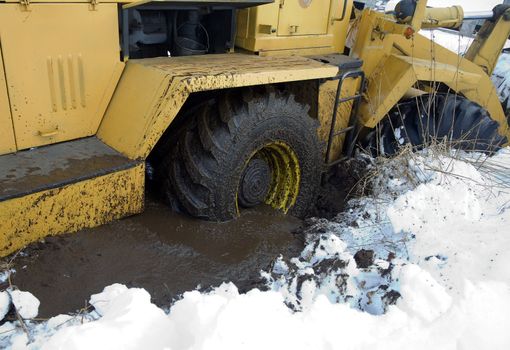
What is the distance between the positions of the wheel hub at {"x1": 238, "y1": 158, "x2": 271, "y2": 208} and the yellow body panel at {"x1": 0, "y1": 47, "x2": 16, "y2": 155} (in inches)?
55.2

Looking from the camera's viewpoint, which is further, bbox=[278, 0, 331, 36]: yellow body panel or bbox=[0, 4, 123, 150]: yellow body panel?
bbox=[278, 0, 331, 36]: yellow body panel

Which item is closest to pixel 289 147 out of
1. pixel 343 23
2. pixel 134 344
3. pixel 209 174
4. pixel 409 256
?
pixel 209 174

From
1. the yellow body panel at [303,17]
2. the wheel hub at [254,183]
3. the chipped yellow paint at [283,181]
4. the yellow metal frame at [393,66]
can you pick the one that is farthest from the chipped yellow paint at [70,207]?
the yellow metal frame at [393,66]

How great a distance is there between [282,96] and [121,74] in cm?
107

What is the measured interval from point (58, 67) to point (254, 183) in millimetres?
1426

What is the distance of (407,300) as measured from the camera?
82.4 inches

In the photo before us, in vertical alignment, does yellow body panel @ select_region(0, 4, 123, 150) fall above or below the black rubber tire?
above

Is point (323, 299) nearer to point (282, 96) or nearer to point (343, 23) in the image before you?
point (282, 96)

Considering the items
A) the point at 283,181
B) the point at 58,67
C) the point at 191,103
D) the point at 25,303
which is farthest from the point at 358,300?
the point at 58,67

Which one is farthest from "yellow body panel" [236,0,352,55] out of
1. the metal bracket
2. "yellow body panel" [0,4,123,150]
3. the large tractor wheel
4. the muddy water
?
the metal bracket

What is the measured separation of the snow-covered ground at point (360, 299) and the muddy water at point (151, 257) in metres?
0.15

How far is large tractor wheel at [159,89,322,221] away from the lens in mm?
2859

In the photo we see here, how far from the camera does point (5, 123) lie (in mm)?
2402

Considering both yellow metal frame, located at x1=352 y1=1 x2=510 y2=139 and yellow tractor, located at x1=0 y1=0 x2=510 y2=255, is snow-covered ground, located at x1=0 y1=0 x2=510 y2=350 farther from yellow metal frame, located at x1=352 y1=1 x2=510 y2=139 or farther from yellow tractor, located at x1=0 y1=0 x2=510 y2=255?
yellow metal frame, located at x1=352 y1=1 x2=510 y2=139
